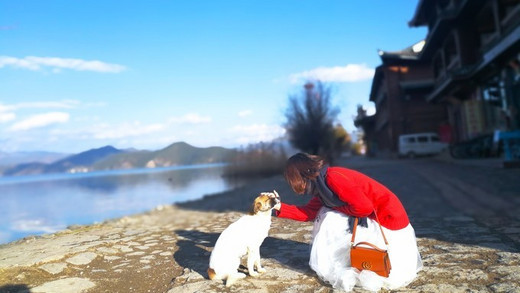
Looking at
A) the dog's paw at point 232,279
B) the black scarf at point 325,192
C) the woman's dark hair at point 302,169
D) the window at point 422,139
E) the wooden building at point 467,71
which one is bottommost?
the dog's paw at point 232,279

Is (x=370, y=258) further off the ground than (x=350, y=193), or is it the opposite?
(x=350, y=193)

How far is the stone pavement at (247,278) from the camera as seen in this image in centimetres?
305

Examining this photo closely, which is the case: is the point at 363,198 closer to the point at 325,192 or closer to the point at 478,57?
the point at 325,192

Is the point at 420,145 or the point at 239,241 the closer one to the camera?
the point at 239,241

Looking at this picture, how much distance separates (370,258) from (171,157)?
7.31 m

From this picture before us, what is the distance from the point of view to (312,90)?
114 ft

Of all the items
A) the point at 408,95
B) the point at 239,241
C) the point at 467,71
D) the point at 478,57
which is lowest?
the point at 239,241

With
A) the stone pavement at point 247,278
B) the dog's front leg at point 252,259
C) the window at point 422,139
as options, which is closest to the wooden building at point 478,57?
the window at point 422,139

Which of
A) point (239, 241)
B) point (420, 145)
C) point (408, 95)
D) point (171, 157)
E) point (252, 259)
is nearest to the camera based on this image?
point (239, 241)

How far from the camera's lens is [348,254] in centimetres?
300

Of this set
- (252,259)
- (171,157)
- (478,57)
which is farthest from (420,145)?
(252,259)

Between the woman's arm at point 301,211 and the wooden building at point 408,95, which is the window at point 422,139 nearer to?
the wooden building at point 408,95

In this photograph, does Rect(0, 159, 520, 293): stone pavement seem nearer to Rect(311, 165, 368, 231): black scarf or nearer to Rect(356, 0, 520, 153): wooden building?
Rect(311, 165, 368, 231): black scarf

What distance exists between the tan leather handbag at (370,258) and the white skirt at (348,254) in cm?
4
